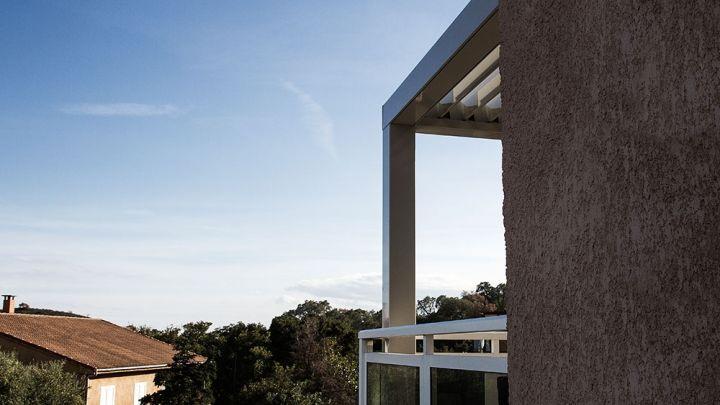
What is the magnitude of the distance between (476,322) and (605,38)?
6.27ft

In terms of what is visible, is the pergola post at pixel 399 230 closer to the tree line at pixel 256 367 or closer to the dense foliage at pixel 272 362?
the tree line at pixel 256 367

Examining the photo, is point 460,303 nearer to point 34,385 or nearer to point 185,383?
point 185,383

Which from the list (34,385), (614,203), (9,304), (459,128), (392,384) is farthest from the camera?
(9,304)

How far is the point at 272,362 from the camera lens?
27.2 meters

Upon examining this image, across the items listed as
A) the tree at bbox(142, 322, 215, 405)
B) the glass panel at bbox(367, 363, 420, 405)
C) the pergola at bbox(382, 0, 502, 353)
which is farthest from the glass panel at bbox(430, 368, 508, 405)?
the tree at bbox(142, 322, 215, 405)

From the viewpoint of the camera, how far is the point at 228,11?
50.1 ft

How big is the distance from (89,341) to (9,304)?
14.1 feet

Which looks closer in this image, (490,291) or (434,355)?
(434,355)

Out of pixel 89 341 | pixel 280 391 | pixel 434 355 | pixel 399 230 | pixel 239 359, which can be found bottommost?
pixel 280 391

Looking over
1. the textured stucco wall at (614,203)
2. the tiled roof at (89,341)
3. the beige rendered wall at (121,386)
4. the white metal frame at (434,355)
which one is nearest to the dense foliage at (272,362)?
the beige rendered wall at (121,386)

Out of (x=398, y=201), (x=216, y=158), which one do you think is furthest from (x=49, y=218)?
(x=398, y=201)

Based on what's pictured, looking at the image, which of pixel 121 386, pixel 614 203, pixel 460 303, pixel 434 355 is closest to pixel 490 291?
pixel 460 303

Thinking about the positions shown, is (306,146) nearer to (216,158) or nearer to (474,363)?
(216,158)

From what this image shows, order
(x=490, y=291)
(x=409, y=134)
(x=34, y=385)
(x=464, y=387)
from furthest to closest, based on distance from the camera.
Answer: (x=490, y=291) → (x=34, y=385) → (x=409, y=134) → (x=464, y=387)
